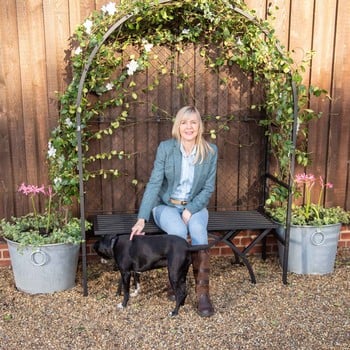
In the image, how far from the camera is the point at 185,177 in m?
3.29

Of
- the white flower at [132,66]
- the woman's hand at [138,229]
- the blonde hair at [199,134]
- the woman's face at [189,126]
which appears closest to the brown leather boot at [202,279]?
the woman's hand at [138,229]

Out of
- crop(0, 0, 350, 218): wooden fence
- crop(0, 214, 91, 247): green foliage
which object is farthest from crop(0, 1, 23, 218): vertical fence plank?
crop(0, 214, 91, 247): green foliage

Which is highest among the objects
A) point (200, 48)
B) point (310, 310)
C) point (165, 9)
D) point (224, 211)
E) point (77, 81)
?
point (165, 9)

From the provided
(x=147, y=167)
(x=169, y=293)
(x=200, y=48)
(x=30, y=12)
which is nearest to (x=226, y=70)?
(x=200, y=48)

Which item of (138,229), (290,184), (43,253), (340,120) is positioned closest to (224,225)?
(290,184)

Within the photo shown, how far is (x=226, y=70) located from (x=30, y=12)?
1.62m

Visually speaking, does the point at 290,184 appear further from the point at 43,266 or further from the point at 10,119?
the point at 10,119

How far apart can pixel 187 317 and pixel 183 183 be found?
0.97 metres

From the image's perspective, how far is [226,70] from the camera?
368cm

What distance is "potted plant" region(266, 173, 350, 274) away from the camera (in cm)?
347

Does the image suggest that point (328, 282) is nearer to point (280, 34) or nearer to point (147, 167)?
point (147, 167)

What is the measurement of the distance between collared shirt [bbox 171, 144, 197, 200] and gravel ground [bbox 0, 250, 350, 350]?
27.9 inches

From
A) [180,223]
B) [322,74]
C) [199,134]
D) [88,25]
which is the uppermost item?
[88,25]

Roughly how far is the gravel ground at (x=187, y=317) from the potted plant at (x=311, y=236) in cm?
10
